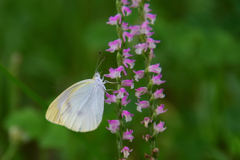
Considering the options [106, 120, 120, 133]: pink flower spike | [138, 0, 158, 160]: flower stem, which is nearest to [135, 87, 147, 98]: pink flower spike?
[138, 0, 158, 160]: flower stem

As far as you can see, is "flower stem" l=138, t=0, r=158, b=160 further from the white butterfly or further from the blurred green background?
the blurred green background

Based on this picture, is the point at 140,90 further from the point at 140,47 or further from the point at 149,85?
the point at 140,47

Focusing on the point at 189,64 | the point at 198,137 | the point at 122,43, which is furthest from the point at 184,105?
the point at 122,43

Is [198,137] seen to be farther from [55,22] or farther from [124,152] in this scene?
[55,22]

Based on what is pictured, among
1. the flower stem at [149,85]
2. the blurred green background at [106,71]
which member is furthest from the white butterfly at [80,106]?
the flower stem at [149,85]

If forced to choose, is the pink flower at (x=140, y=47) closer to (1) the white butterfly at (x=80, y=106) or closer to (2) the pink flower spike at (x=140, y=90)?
(2) the pink flower spike at (x=140, y=90)

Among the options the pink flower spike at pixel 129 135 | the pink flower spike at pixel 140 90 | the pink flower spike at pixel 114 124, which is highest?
the pink flower spike at pixel 140 90
